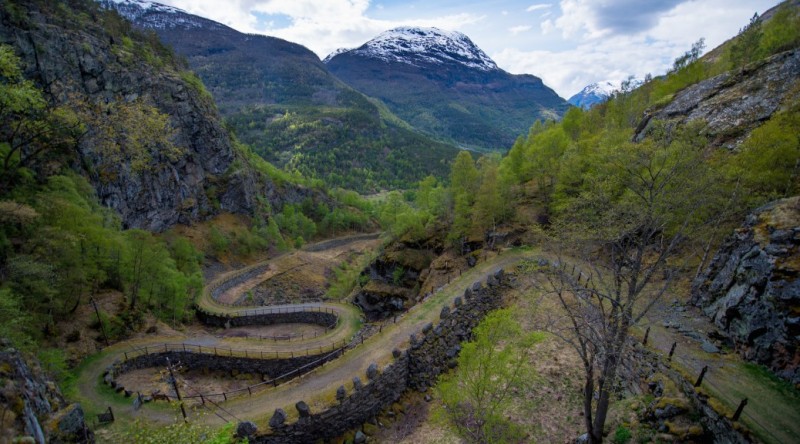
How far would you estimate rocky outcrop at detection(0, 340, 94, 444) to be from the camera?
10445 mm

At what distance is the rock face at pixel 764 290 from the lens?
14281 mm

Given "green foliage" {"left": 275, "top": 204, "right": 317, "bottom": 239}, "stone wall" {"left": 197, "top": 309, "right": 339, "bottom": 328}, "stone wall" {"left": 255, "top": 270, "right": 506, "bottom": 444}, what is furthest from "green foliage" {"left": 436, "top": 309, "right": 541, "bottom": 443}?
"green foliage" {"left": 275, "top": 204, "right": 317, "bottom": 239}

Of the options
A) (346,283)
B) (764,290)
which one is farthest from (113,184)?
(764,290)

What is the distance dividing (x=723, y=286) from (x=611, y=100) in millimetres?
63609

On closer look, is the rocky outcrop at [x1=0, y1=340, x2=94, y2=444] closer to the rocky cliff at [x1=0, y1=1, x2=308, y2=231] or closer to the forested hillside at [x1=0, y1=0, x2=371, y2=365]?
the forested hillside at [x1=0, y1=0, x2=371, y2=365]

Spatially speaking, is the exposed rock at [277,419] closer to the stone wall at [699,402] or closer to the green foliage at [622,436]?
the green foliage at [622,436]

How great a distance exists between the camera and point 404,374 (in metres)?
22.7

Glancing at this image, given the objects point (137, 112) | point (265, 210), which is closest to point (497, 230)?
point (137, 112)

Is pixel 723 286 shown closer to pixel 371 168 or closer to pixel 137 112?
pixel 137 112

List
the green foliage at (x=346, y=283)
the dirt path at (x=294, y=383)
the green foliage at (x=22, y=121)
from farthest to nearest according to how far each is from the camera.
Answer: the green foliage at (x=346, y=283) < the green foliage at (x=22, y=121) < the dirt path at (x=294, y=383)

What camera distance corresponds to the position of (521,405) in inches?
755

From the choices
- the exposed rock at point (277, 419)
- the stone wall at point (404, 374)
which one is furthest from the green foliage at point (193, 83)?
the exposed rock at point (277, 419)

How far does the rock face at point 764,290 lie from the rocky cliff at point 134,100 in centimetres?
5105

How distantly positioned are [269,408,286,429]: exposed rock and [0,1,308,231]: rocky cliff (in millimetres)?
34856
